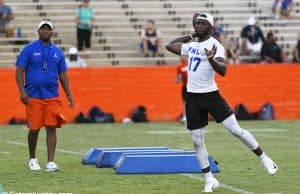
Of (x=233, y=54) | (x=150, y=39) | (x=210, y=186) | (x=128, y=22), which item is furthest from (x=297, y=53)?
(x=210, y=186)

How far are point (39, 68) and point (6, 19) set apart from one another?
1460 cm

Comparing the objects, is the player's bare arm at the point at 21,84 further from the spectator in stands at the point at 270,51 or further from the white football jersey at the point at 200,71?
the spectator in stands at the point at 270,51

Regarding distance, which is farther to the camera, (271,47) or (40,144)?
(271,47)

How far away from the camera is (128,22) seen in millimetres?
29547

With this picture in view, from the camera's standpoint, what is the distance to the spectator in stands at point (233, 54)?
27.9 meters

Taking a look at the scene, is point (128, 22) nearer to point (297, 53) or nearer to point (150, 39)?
point (150, 39)

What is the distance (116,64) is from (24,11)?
3.32 meters

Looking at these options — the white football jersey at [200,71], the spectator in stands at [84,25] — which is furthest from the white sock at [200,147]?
the spectator in stands at [84,25]

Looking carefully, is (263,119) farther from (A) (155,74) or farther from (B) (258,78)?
(A) (155,74)

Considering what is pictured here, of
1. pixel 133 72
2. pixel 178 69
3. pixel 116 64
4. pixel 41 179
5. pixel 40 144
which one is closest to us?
pixel 41 179

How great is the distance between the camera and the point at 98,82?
1016 inches

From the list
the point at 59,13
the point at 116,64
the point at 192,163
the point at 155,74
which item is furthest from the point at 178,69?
the point at 192,163

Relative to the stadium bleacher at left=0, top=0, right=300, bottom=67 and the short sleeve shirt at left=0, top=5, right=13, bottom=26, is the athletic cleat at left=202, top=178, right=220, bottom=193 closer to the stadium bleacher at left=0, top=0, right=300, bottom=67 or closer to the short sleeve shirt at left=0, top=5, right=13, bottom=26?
the stadium bleacher at left=0, top=0, right=300, bottom=67

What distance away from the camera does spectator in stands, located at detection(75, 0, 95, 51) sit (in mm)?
27484
